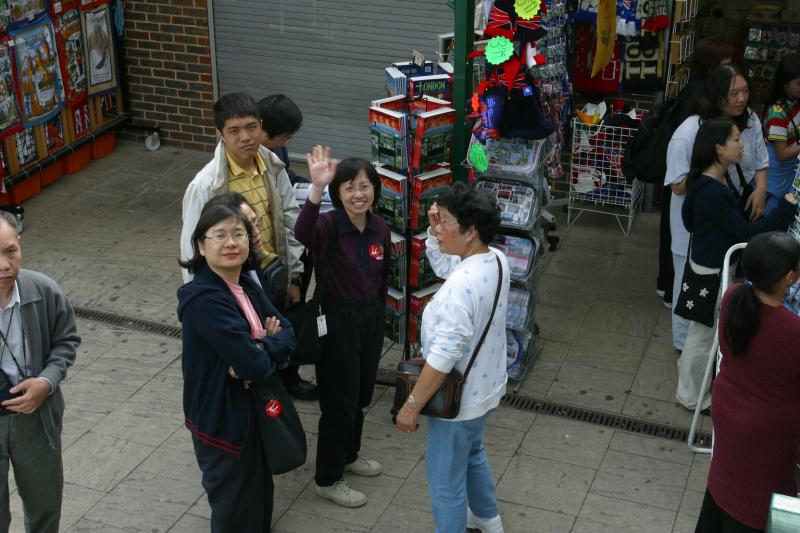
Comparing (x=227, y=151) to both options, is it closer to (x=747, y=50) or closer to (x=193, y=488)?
(x=193, y=488)

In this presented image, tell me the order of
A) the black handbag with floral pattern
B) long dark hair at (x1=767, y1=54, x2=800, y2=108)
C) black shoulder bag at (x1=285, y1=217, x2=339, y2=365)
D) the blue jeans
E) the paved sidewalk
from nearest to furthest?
the blue jeans
black shoulder bag at (x1=285, y1=217, x2=339, y2=365)
the paved sidewalk
the black handbag with floral pattern
long dark hair at (x1=767, y1=54, x2=800, y2=108)

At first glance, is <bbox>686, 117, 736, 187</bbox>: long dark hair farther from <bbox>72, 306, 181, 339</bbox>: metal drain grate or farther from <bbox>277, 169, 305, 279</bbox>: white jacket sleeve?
<bbox>72, 306, 181, 339</bbox>: metal drain grate

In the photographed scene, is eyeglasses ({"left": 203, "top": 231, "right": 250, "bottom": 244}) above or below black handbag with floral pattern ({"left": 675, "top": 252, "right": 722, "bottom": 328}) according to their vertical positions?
above

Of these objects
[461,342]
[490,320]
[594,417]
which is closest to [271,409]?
[461,342]

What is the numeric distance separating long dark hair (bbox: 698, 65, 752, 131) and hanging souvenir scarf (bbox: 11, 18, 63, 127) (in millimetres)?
5507

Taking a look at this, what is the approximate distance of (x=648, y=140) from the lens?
6977 millimetres

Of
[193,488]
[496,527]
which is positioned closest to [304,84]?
[193,488]

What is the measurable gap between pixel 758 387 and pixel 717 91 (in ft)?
9.11

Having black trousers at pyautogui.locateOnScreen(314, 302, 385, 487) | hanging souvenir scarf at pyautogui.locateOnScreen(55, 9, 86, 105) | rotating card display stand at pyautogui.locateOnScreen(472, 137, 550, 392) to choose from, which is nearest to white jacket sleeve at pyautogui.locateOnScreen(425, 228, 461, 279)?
black trousers at pyautogui.locateOnScreen(314, 302, 385, 487)

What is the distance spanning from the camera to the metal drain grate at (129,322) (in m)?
7.04

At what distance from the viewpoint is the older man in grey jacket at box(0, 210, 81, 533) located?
4203 millimetres

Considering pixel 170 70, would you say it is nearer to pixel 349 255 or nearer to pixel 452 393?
pixel 349 255

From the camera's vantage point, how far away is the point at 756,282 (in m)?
3.98

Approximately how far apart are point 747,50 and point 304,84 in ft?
13.1
